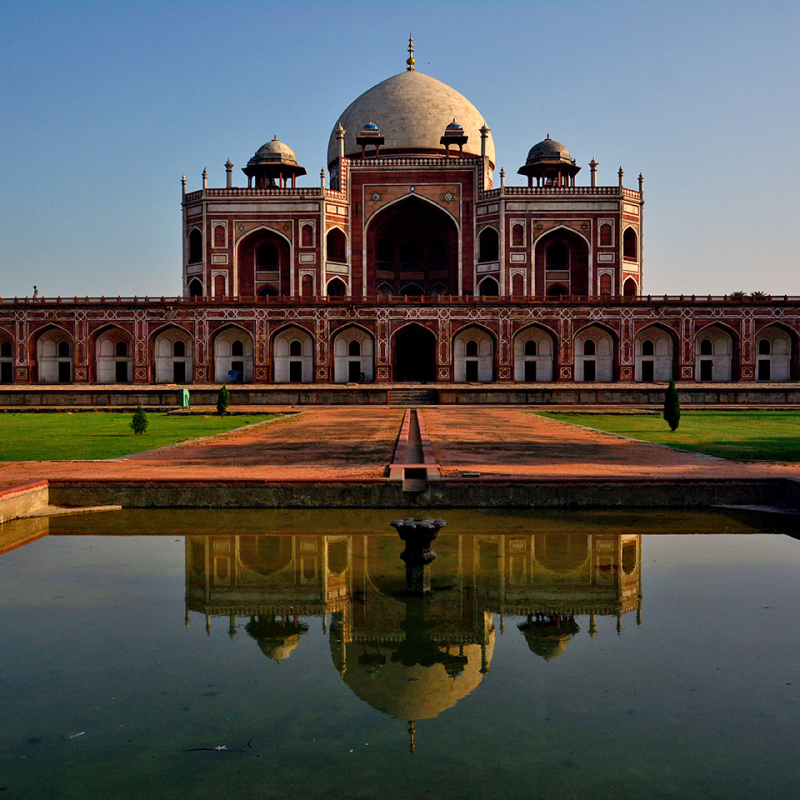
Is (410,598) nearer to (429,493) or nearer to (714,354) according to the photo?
(429,493)

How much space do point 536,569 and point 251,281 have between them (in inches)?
1194

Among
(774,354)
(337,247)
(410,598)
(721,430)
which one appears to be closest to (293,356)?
(337,247)

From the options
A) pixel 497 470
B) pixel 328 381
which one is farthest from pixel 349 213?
pixel 497 470

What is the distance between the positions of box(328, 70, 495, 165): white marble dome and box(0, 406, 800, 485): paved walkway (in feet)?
86.6

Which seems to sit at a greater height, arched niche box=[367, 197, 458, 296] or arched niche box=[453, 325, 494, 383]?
arched niche box=[367, 197, 458, 296]

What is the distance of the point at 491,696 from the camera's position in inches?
111

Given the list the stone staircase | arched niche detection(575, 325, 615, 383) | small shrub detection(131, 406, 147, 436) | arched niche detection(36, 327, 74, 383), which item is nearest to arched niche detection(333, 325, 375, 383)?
the stone staircase

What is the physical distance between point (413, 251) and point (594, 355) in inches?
446

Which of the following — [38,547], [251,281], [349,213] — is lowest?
[38,547]

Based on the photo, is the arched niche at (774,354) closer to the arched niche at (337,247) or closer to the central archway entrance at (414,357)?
the central archway entrance at (414,357)

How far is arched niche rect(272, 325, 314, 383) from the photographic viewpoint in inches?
1142

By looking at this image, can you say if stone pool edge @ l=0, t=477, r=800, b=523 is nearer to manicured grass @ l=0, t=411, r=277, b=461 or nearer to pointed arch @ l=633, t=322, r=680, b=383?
manicured grass @ l=0, t=411, r=277, b=461

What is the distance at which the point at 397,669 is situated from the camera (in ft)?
10.2

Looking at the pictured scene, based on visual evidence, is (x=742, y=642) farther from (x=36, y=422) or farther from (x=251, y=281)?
(x=251, y=281)
